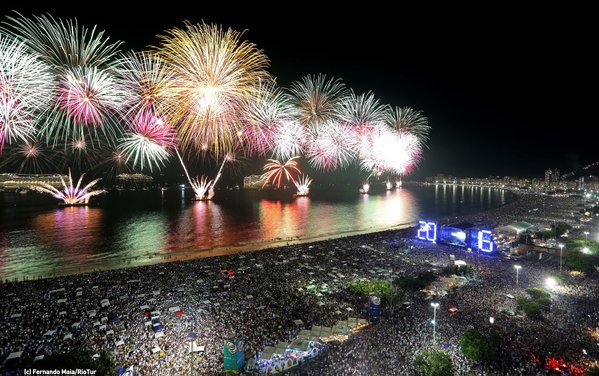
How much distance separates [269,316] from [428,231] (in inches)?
1010

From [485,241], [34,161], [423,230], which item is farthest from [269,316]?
[34,161]

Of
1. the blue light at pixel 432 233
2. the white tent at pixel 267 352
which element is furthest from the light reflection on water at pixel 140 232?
the white tent at pixel 267 352

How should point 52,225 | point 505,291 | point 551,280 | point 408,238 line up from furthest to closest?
1. point 52,225
2. point 408,238
3. point 551,280
4. point 505,291

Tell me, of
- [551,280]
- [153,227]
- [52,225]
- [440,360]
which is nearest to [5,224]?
[52,225]

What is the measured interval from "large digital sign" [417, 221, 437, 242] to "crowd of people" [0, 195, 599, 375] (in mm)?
8382

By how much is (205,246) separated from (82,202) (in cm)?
6055

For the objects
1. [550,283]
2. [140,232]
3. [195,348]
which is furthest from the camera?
[140,232]

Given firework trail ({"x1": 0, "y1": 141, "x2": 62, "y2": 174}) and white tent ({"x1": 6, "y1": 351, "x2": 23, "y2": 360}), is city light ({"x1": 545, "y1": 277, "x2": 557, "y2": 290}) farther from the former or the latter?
firework trail ({"x1": 0, "y1": 141, "x2": 62, "y2": 174})

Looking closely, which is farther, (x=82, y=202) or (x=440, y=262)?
(x=82, y=202)

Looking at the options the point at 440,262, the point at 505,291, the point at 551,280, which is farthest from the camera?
the point at 440,262

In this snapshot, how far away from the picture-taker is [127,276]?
25906 millimetres

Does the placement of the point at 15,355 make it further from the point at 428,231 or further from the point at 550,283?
the point at 428,231

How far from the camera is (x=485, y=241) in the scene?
32875 mm

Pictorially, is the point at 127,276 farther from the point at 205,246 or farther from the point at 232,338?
the point at 205,246
